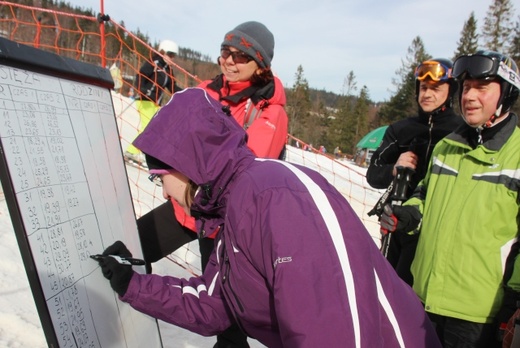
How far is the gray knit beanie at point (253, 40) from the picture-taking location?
2.31 meters

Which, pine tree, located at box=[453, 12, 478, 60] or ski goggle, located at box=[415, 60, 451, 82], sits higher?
pine tree, located at box=[453, 12, 478, 60]

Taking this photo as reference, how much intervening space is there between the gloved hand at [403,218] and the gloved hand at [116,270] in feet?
4.93

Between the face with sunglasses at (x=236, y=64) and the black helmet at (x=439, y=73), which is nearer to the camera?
the face with sunglasses at (x=236, y=64)

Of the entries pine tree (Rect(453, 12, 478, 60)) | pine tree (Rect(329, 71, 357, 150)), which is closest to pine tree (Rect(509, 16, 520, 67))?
pine tree (Rect(453, 12, 478, 60))

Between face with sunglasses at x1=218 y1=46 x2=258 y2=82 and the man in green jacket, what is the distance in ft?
3.64

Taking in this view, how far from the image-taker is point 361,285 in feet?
3.54

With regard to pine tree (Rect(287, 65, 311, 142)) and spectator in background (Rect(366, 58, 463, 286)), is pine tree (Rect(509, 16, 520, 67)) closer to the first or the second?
pine tree (Rect(287, 65, 311, 142))

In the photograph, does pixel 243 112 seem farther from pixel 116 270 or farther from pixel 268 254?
pixel 268 254

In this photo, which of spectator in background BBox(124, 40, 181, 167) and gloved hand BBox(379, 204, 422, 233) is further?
spectator in background BBox(124, 40, 181, 167)

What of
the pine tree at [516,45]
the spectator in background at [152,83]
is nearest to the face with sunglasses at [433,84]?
the spectator in background at [152,83]

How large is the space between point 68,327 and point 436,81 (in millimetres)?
2506

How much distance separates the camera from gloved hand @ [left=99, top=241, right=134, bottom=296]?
142 centimetres

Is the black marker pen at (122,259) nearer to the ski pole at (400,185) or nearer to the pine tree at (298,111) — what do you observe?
the ski pole at (400,185)

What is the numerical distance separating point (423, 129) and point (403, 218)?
2.62 ft
